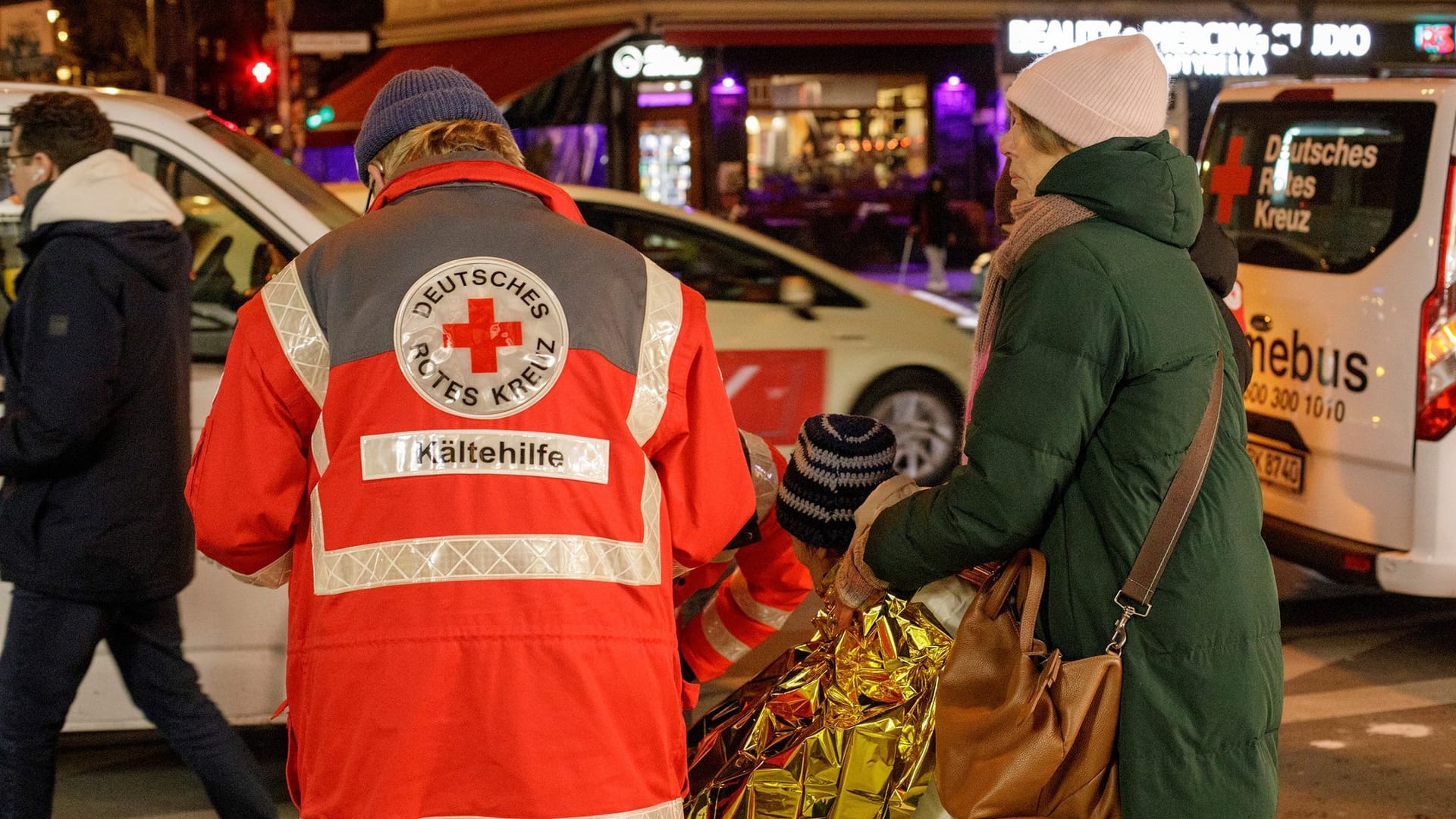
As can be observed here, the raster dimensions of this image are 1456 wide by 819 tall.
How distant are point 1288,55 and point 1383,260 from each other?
1782 centimetres

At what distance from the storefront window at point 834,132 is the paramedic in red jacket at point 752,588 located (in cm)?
1985

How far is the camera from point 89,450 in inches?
141

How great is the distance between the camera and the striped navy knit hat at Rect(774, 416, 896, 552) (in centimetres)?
273

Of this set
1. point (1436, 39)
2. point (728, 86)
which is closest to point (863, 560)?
point (728, 86)

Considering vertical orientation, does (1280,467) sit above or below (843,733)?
below

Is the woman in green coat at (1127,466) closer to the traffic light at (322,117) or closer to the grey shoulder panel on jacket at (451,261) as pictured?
the grey shoulder panel on jacket at (451,261)

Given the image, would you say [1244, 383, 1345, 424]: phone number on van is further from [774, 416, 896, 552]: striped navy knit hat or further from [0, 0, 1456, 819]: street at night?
[774, 416, 896, 552]: striped navy knit hat

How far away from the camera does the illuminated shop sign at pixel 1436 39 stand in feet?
75.1

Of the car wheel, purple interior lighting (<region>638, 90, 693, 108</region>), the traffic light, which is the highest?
purple interior lighting (<region>638, 90, 693, 108</region>)

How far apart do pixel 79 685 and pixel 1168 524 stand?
260cm

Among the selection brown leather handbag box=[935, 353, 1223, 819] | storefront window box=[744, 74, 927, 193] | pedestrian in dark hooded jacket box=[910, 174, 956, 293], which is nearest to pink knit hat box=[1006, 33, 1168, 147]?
brown leather handbag box=[935, 353, 1223, 819]

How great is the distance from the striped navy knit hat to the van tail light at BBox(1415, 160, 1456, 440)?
3.35m

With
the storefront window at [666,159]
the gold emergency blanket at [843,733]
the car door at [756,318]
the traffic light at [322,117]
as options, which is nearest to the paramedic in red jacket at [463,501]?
the gold emergency blanket at [843,733]

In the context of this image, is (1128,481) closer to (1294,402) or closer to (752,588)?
(752,588)
